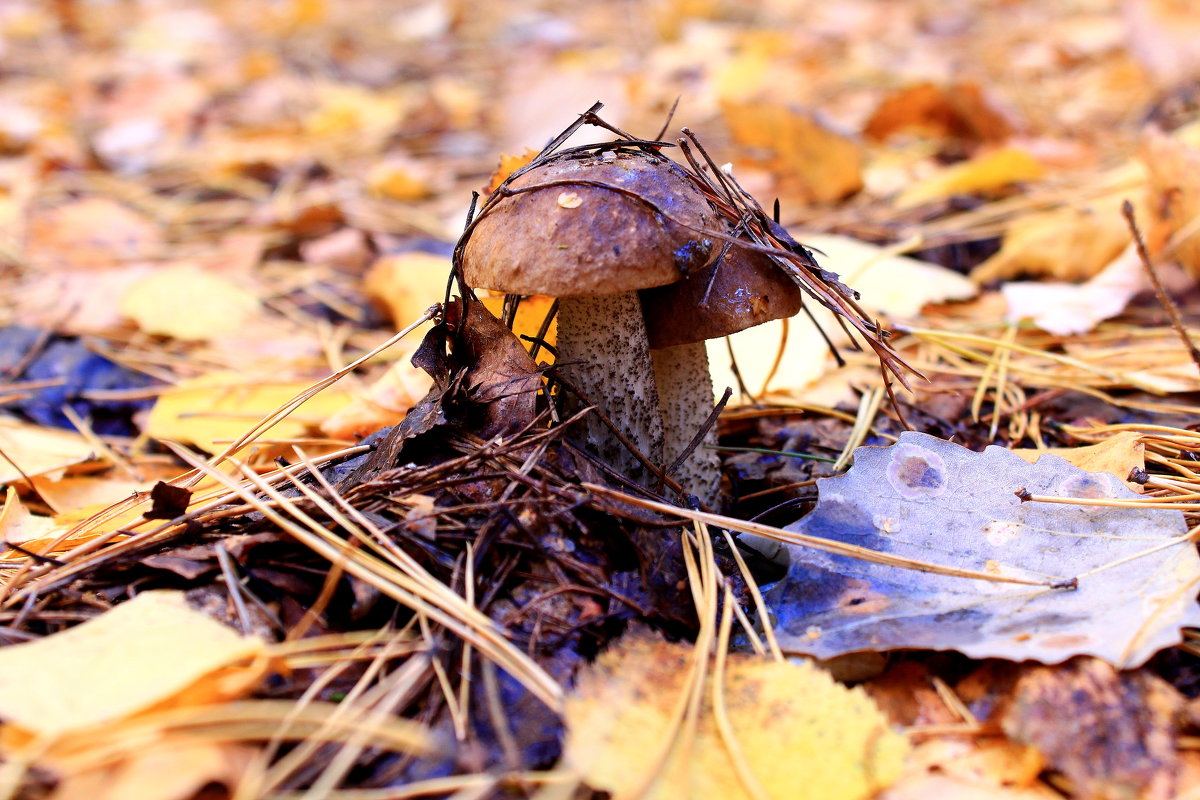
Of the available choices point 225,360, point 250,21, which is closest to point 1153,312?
point 225,360

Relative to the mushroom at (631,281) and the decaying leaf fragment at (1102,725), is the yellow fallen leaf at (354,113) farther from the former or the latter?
the decaying leaf fragment at (1102,725)

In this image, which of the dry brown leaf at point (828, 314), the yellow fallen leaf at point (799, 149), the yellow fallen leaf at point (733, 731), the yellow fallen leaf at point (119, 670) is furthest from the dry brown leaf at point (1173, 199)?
the yellow fallen leaf at point (119, 670)

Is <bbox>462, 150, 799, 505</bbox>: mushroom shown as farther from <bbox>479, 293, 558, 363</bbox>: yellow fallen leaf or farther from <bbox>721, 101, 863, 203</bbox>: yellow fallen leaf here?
<bbox>721, 101, 863, 203</bbox>: yellow fallen leaf

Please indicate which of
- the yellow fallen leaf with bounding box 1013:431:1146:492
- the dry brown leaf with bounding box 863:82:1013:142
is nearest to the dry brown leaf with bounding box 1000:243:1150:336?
the yellow fallen leaf with bounding box 1013:431:1146:492

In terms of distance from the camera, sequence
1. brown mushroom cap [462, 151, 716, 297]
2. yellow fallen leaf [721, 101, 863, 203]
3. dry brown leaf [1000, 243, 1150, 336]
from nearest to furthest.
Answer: brown mushroom cap [462, 151, 716, 297], dry brown leaf [1000, 243, 1150, 336], yellow fallen leaf [721, 101, 863, 203]

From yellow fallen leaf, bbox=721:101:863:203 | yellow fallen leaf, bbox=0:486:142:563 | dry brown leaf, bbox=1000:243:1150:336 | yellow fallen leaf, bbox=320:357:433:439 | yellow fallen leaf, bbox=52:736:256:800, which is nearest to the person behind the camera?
yellow fallen leaf, bbox=52:736:256:800

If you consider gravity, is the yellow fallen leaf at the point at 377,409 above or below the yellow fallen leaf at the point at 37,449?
below
